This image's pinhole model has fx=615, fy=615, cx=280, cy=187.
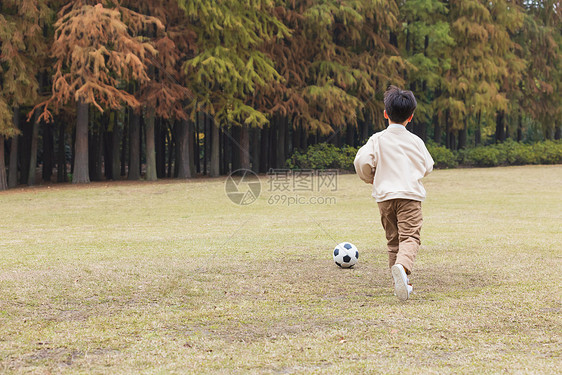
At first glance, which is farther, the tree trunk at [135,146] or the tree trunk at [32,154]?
the tree trunk at [135,146]

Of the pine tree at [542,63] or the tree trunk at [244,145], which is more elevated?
the pine tree at [542,63]

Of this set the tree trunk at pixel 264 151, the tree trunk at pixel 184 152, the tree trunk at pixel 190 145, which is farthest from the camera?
the tree trunk at pixel 264 151

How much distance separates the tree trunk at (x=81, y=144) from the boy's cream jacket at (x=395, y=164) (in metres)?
21.0

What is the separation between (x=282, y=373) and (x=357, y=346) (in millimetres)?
706

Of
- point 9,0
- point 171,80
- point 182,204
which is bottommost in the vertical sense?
point 182,204

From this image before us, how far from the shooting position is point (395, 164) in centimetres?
570

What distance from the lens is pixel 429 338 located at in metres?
4.21

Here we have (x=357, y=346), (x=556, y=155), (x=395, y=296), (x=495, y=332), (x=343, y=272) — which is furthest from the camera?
(x=556, y=155)

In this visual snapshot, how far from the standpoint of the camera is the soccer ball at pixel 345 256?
23.1ft

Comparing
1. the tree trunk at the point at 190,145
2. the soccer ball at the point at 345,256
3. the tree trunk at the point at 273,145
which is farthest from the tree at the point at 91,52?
the soccer ball at the point at 345,256

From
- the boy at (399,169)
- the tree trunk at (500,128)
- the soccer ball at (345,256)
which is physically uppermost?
the tree trunk at (500,128)

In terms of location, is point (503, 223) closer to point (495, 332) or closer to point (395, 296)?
point (395, 296)

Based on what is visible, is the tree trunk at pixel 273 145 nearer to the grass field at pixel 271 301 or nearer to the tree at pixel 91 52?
the tree at pixel 91 52

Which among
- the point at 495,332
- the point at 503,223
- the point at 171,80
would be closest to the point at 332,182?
the point at 171,80
